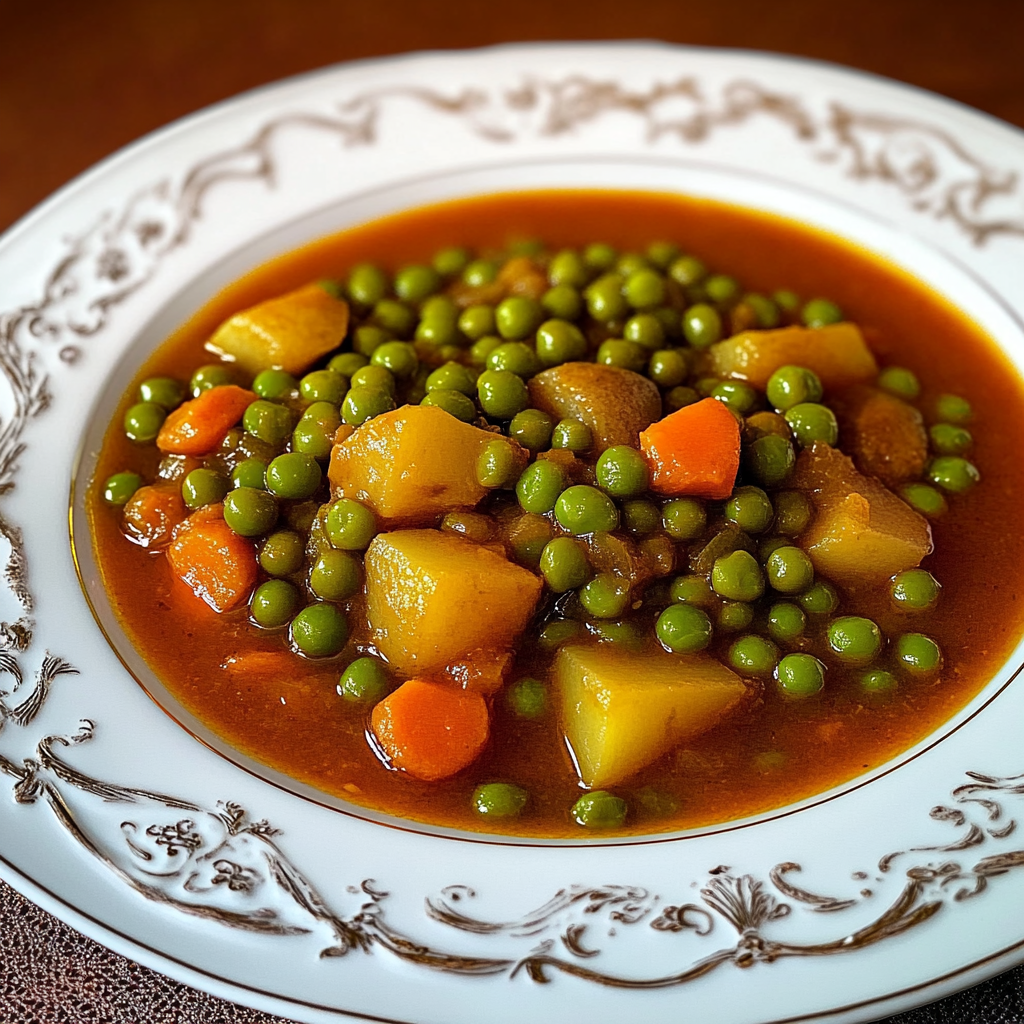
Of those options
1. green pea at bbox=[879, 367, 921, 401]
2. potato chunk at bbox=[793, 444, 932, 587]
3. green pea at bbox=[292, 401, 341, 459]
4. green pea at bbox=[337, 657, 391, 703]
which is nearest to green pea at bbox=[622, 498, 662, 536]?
potato chunk at bbox=[793, 444, 932, 587]

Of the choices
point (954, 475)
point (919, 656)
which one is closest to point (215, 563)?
point (919, 656)

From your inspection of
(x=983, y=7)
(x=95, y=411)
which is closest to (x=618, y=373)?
(x=95, y=411)

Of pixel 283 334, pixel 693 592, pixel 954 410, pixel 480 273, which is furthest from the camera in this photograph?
pixel 480 273

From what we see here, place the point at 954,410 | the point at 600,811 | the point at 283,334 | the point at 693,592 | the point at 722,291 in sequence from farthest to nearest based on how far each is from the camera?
the point at 722,291 → the point at 283,334 → the point at 954,410 → the point at 693,592 → the point at 600,811

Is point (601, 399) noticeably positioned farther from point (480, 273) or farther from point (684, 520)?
point (480, 273)

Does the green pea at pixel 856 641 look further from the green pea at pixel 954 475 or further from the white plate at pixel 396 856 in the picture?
the green pea at pixel 954 475

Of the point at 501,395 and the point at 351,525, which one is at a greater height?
the point at 501,395

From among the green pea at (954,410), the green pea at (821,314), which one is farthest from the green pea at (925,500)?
the green pea at (821,314)

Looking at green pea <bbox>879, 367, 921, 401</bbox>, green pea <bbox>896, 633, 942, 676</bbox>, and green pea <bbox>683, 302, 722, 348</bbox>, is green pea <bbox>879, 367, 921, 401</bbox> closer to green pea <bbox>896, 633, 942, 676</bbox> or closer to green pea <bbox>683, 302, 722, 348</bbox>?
green pea <bbox>683, 302, 722, 348</bbox>
